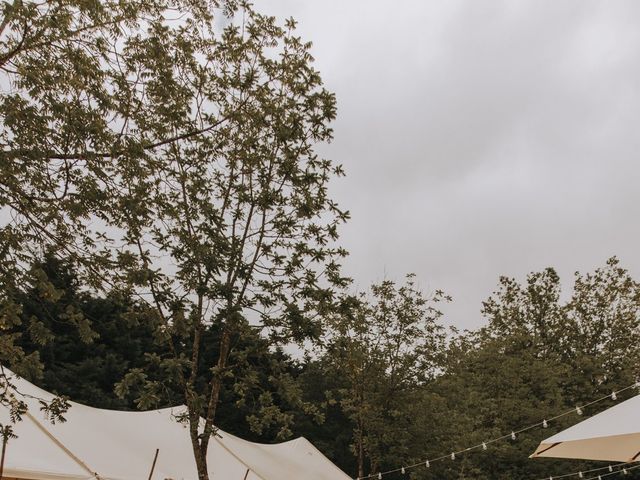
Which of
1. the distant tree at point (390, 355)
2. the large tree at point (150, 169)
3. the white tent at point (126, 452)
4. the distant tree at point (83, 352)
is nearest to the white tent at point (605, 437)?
the large tree at point (150, 169)

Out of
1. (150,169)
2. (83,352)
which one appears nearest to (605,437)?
(150,169)

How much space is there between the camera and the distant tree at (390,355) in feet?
39.7

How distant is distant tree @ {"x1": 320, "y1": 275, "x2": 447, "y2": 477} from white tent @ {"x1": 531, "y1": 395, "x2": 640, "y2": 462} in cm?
779

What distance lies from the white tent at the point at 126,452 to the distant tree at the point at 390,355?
2410 millimetres

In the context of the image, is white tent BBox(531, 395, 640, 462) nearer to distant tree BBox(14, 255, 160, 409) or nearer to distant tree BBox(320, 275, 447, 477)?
A: distant tree BBox(320, 275, 447, 477)

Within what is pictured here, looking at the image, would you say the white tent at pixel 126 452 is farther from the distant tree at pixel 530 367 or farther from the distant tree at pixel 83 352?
the distant tree at pixel 83 352

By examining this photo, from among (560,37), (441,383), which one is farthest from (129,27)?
(441,383)

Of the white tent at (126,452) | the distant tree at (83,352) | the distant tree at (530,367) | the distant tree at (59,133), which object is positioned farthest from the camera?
the distant tree at (83,352)

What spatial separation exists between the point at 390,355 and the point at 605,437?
8.89m

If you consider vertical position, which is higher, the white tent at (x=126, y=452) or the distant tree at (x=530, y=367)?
the distant tree at (x=530, y=367)

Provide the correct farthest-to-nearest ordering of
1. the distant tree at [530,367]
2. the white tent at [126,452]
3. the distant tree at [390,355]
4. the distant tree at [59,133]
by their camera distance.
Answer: the distant tree at [390,355] < the distant tree at [530,367] < the white tent at [126,452] < the distant tree at [59,133]

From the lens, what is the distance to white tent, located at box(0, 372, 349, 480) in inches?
210

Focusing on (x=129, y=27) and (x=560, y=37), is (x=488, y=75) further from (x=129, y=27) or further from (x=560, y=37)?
(x=129, y=27)

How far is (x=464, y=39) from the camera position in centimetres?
855
